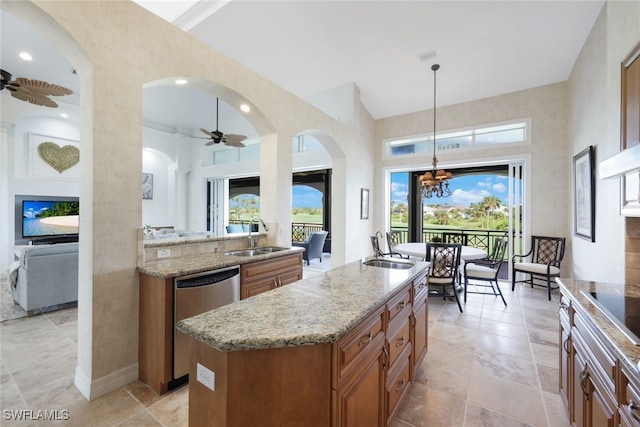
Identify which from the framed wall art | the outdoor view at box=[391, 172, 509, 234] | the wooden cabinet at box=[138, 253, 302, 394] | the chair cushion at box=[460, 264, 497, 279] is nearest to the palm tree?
the outdoor view at box=[391, 172, 509, 234]

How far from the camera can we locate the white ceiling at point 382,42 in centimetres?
359

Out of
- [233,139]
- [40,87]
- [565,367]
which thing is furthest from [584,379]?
[233,139]

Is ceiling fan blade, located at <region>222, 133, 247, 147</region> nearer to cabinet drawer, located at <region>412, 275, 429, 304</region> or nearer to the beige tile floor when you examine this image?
the beige tile floor

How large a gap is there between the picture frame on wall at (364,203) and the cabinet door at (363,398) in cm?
459

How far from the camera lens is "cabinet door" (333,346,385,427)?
42.9 inches

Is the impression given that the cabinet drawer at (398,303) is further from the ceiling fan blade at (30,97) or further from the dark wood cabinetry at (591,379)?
the ceiling fan blade at (30,97)

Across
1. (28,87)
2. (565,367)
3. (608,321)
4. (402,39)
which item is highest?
(402,39)

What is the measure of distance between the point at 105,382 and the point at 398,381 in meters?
2.07

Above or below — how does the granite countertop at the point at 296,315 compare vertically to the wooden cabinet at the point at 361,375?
above

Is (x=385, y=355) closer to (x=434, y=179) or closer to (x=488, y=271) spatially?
(x=488, y=271)

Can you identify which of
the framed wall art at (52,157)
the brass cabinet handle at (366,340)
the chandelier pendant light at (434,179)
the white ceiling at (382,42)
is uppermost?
the white ceiling at (382,42)

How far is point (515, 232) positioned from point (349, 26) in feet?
15.1

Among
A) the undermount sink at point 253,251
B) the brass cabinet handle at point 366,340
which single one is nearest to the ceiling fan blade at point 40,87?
the undermount sink at point 253,251

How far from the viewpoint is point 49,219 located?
5.85 m
